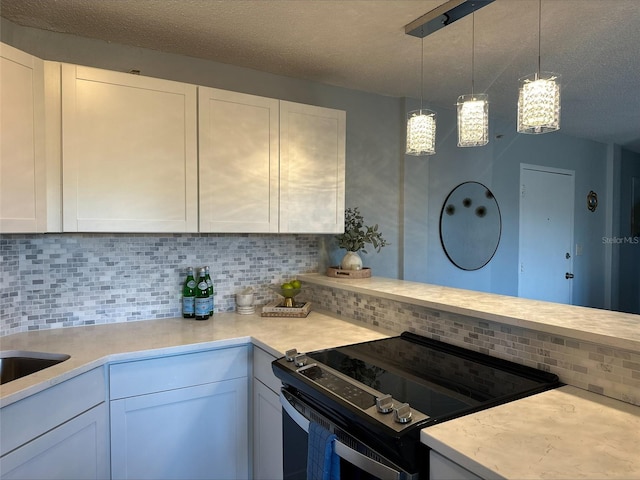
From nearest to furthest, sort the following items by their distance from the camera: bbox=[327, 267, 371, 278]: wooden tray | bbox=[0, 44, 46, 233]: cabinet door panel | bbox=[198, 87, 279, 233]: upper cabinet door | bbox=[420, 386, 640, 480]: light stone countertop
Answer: bbox=[420, 386, 640, 480]: light stone countertop, bbox=[0, 44, 46, 233]: cabinet door panel, bbox=[198, 87, 279, 233]: upper cabinet door, bbox=[327, 267, 371, 278]: wooden tray

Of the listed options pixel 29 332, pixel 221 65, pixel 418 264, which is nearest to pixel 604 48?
pixel 418 264

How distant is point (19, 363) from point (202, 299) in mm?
824

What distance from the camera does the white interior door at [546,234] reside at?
3.85 metres

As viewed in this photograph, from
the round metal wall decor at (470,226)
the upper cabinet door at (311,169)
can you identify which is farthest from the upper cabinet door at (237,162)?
the round metal wall decor at (470,226)

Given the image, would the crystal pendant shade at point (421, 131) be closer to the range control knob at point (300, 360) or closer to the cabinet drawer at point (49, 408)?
the range control knob at point (300, 360)

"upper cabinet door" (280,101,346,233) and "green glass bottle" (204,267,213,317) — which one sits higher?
"upper cabinet door" (280,101,346,233)

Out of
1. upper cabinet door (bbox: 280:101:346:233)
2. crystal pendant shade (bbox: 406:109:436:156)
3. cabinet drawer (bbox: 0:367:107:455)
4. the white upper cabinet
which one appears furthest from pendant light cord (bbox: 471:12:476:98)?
cabinet drawer (bbox: 0:367:107:455)

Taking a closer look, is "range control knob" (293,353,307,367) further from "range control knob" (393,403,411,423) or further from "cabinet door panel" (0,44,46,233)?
"cabinet door panel" (0,44,46,233)

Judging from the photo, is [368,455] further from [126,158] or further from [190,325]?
[126,158]

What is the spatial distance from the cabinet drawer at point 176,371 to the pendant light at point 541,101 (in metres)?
1.50

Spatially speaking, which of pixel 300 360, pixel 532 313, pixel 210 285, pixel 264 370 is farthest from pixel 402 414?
pixel 210 285

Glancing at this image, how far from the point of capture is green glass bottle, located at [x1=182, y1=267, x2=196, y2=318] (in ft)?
7.40

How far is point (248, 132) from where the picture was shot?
2152 millimetres

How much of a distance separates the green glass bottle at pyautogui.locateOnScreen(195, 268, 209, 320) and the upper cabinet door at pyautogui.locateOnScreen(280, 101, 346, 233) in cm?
52
